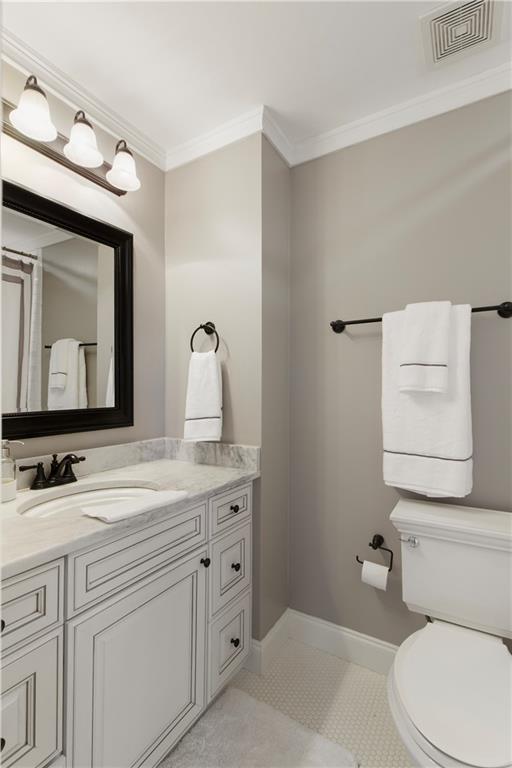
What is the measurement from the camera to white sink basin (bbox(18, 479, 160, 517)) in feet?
4.03

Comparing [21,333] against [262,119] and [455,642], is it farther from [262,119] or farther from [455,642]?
[455,642]

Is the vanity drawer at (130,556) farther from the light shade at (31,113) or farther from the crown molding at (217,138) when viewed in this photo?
the crown molding at (217,138)

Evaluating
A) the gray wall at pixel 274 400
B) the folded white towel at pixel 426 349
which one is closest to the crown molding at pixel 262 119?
the gray wall at pixel 274 400

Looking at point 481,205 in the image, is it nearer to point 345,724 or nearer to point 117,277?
point 117,277

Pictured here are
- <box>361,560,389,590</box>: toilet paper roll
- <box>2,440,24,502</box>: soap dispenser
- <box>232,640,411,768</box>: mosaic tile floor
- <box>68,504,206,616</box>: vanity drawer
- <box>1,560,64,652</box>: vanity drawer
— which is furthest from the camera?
<box>361,560,389,590</box>: toilet paper roll

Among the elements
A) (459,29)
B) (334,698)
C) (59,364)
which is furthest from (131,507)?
(459,29)

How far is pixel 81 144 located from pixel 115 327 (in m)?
0.71

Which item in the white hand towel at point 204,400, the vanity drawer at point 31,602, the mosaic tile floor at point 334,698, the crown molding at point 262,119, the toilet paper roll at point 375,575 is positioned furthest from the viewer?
the white hand towel at point 204,400

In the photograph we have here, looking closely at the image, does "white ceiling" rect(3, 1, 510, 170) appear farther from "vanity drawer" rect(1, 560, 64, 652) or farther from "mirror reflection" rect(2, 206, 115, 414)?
"vanity drawer" rect(1, 560, 64, 652)

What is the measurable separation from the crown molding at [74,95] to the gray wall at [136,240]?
0.11 ft

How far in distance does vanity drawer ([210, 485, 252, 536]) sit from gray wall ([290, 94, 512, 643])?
15.2 inches

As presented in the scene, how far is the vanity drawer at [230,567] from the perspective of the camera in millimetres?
1371

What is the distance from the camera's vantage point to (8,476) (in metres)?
1.19

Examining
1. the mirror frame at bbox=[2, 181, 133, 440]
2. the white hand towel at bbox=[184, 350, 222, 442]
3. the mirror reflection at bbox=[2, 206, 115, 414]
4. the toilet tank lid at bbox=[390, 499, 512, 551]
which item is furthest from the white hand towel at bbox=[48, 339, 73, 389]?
the toilet tank lid at bbox=[390, 499, 512, 551]
